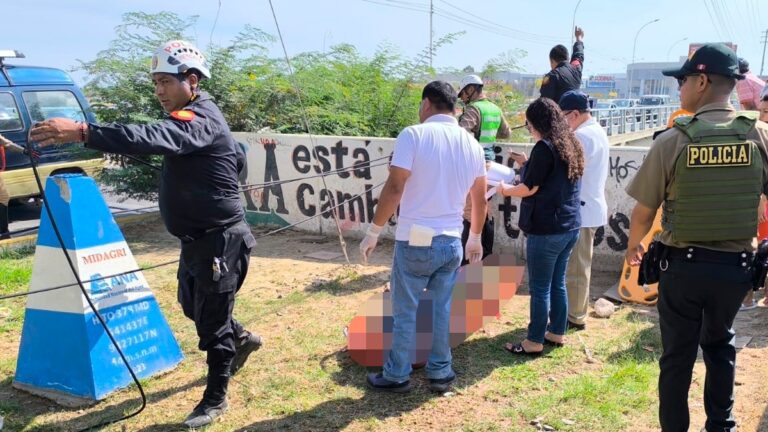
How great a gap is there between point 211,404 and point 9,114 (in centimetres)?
806

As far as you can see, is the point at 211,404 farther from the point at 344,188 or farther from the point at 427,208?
the point at 344,188

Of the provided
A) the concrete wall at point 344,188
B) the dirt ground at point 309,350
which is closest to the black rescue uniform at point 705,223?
the dirt ground at point 309,350

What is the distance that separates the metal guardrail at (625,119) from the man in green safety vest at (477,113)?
12576 millimetres

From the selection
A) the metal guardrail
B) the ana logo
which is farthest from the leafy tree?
the metal guardrail

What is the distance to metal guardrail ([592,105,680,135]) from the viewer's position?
66.0 ft

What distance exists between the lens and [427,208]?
11.4 ft

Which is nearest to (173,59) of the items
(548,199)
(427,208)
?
(427,208)

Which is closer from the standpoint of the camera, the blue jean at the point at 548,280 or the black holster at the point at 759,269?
the black holster at the point at 759,269

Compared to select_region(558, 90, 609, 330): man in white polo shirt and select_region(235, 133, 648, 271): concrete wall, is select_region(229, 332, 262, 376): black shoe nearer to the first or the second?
select_region(558, 90, 609, 330): man in white polo shirt

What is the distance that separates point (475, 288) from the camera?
4852 millimetres

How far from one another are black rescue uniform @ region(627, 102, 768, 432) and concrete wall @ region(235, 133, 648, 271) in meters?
3.45

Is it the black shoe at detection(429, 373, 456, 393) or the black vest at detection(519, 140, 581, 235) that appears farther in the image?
the black vest at detection(519, 140, 581, 235)

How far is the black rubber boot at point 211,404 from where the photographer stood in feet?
11.4

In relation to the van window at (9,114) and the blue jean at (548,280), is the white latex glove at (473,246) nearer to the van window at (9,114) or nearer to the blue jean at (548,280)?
the blue jean at (548,280)
